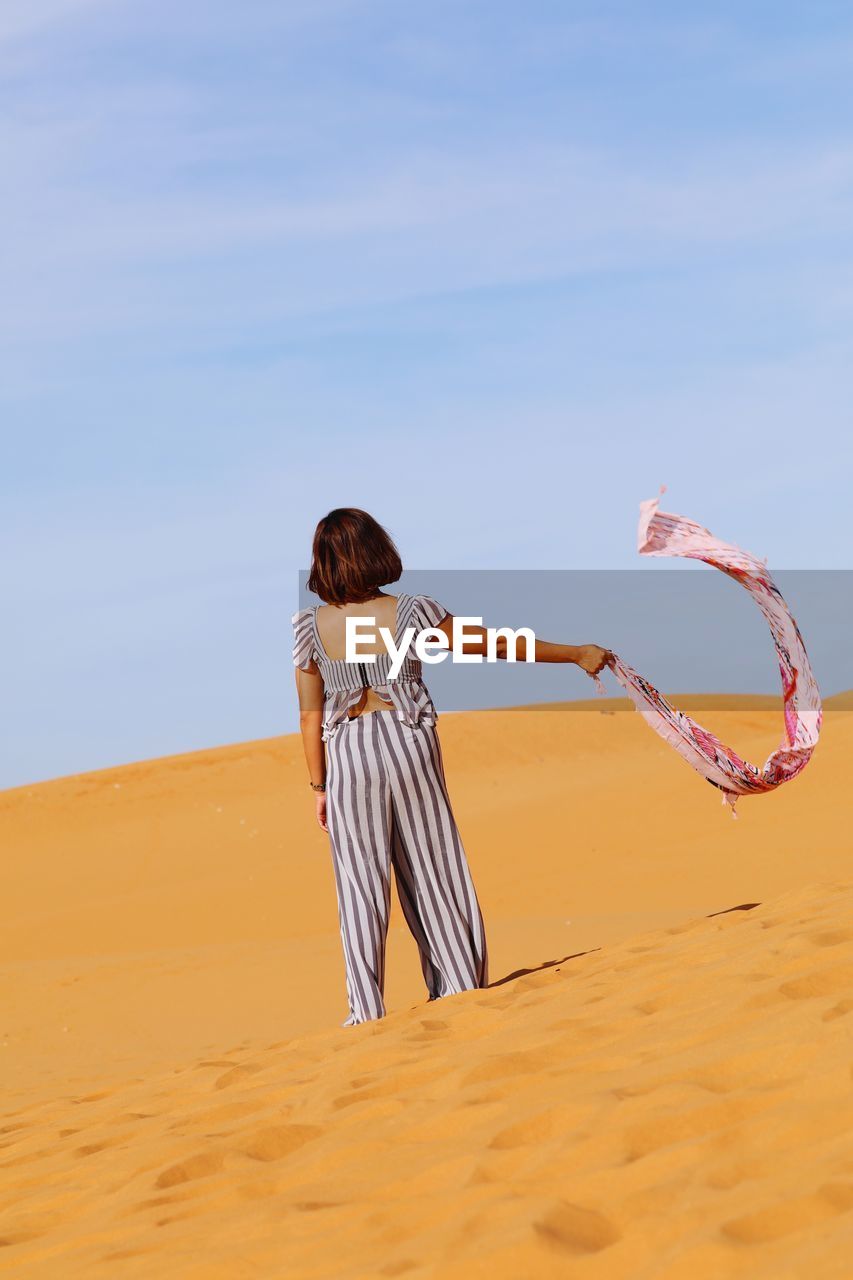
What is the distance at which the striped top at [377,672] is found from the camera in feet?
19.7

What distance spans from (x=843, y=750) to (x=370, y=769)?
12.7 m

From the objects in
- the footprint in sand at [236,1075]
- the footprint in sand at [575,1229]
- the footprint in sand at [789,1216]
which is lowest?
the footprint in sand at [236,1075]

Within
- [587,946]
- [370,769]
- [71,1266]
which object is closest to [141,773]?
[587,946]

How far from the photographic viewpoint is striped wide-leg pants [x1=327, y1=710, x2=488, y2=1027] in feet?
19.8

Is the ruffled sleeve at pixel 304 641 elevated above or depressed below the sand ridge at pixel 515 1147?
above

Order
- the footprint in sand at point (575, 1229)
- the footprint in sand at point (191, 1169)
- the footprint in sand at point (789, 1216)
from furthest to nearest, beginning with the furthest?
1. the footprint in sand at point (191, 1169)
2. the footprint in sand at point (575, 1229)
3. the footprint in sand at point (789, 1216)

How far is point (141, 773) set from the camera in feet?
84.2

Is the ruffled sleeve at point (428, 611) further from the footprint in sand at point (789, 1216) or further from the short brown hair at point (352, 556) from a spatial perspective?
the footprint in sand at point (789, 1216)

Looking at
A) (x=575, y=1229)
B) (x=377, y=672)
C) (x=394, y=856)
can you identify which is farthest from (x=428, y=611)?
(x=575, y=1229)

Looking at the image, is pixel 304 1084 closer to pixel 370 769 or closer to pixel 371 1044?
pixel 371 1044

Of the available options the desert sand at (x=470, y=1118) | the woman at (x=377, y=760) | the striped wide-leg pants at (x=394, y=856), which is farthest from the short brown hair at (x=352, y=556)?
the desert sand at (x=470, y=1118)

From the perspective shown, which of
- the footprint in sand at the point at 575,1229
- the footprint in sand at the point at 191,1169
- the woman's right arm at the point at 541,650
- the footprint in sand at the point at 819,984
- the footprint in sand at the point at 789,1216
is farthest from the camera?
the woman's right arm at the point at 541,650

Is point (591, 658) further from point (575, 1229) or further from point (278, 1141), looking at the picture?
point (575, 1229)

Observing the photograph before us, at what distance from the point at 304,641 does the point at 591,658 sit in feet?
3.72
